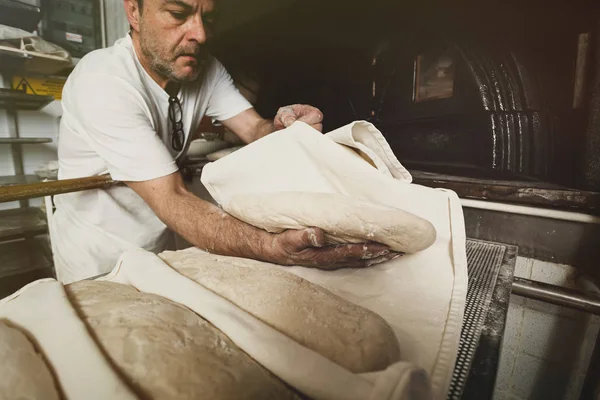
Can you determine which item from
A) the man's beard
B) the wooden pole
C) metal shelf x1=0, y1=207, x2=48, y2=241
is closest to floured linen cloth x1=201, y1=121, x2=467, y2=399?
the wooden pole

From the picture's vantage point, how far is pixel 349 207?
1.71 ft

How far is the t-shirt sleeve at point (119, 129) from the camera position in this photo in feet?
3.20

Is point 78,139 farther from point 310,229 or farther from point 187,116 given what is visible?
point 310,229

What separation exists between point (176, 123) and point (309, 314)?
120cm

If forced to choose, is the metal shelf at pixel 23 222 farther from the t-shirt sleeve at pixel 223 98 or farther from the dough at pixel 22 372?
the dough at pixel 22 372

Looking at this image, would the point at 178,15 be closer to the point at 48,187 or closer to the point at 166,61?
the point at 166,61

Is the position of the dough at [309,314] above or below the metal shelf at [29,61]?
below

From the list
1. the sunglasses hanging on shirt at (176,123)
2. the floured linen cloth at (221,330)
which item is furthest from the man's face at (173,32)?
the floured linen cloth at (221,330)

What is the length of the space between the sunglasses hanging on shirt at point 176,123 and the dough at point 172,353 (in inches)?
40.6

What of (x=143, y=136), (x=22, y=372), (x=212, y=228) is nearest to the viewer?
(x=22, y=372)

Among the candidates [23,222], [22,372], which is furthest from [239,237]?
[23,222]

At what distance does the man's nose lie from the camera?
117 cm

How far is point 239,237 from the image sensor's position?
705 mm

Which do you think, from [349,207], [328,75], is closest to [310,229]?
[349,207]
